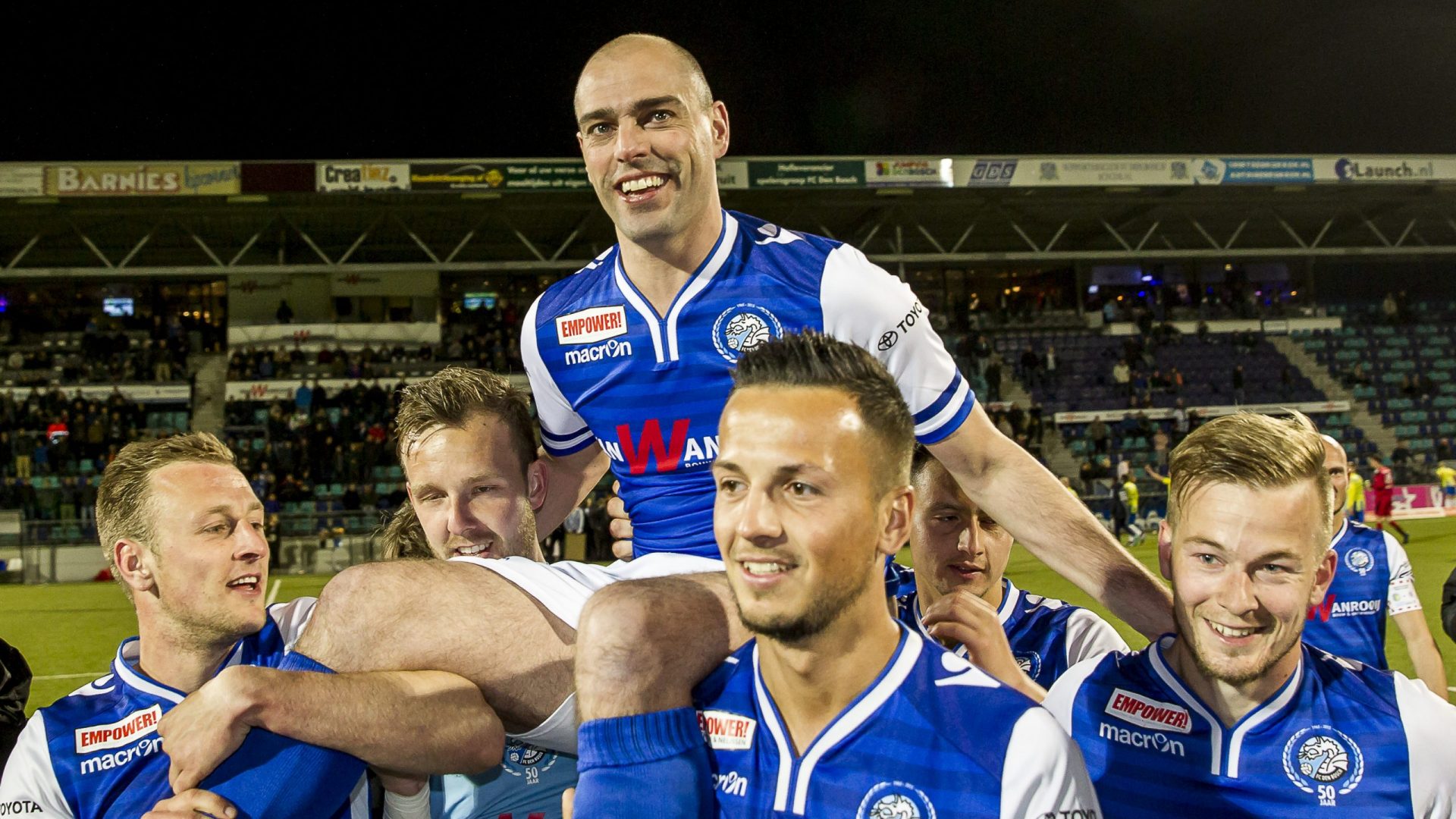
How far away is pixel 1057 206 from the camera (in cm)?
2922

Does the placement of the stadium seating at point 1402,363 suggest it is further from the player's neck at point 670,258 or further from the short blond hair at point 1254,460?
the player's neck at point 670,258

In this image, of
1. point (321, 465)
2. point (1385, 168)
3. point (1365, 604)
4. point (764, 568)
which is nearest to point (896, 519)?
point (764, 568)

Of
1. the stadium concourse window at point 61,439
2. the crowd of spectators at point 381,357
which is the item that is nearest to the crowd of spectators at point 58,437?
the stadium concourse window at point 61,439

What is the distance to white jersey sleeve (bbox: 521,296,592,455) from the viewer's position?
12.3 feet

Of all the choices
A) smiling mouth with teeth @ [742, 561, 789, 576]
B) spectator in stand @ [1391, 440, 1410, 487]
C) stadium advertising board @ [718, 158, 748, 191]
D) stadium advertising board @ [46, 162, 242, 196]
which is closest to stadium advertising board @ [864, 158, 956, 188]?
stadium advertising board @ [718, 158, 748, 191]

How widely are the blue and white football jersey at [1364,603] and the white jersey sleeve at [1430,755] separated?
3.00m

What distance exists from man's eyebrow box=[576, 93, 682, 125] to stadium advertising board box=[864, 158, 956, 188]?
23.1 metres

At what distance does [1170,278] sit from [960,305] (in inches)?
293

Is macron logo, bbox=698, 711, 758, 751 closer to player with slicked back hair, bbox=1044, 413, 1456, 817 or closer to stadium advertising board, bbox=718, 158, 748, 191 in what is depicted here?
player with slicked back hair, bbox=1044, 413, 1456, 817

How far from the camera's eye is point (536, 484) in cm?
414

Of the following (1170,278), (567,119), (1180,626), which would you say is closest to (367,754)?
(1180,626)

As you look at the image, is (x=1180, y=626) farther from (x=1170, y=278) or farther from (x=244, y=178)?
(x=1170, y=278)

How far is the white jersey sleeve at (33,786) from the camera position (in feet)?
10.4

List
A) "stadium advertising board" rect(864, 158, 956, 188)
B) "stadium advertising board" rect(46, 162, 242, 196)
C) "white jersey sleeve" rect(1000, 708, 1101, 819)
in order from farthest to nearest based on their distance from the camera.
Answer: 1. "stadium advertising board" rect(864, 158, 956, 188)
2. "stadium advertising board" rect(46, 162, 242, 196)
3. "white jersey sleeve" rect(1000, 708, 1101, 819)
